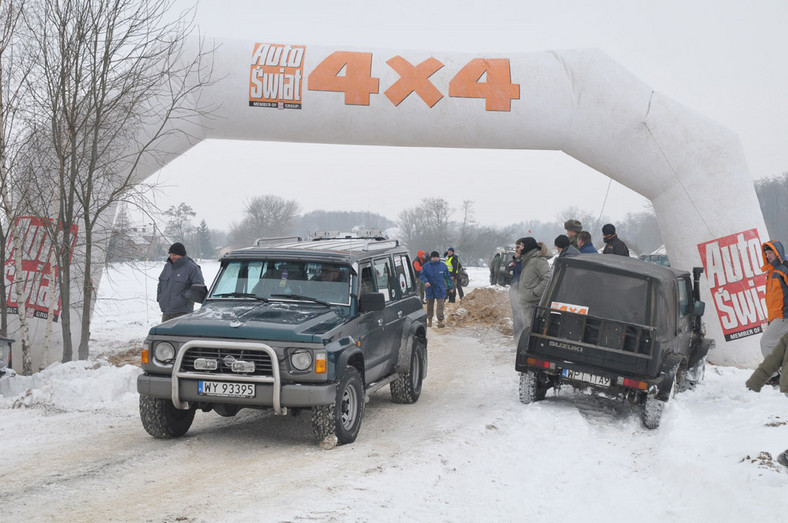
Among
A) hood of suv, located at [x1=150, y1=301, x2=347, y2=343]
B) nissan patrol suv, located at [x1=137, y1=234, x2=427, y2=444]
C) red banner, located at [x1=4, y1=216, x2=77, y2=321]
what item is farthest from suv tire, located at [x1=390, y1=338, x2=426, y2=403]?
red banner, located at [x1=4, y1=216, x2=77, y2=321]

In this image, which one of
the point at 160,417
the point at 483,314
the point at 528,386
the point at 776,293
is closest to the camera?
the point at 160,417

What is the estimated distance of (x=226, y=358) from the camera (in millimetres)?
6645

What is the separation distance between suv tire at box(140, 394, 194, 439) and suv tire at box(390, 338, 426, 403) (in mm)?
2793

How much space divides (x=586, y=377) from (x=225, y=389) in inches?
163

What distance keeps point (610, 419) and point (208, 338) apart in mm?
4690

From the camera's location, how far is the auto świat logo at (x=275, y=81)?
13055mm

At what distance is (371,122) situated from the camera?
13.2m

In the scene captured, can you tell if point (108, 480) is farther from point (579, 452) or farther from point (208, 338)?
point (579, 452)

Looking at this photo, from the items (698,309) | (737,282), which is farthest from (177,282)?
(737,282)

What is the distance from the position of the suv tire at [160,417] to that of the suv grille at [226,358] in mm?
555

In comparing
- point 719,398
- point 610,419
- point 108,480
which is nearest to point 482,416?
point 610,419

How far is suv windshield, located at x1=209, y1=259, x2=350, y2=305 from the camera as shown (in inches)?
304

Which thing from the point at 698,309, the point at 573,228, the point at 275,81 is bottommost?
the point at 698,309

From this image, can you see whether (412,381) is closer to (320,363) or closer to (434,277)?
(320,363)
